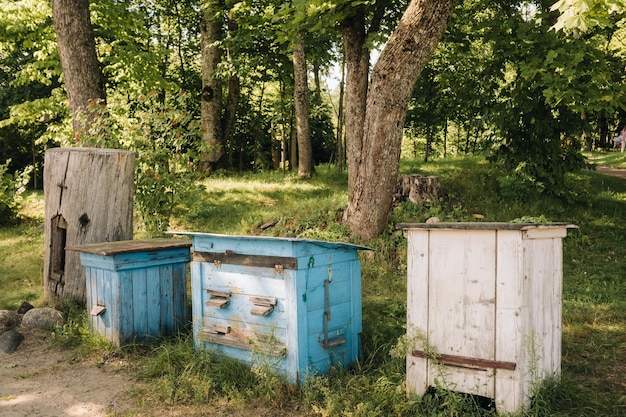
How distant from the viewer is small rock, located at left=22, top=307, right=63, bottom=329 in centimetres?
709

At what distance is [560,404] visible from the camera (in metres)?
4.48

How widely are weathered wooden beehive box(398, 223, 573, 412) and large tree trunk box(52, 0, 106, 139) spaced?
23.3 ft

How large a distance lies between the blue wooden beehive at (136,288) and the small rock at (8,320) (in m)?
1.23

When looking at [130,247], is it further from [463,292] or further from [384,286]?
[384,286]

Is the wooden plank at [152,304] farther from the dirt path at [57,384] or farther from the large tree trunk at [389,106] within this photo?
the large tree trunk at [389,106]

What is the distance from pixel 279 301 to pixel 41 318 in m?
3.59

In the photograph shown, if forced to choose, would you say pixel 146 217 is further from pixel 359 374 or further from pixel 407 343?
pixel 407 343

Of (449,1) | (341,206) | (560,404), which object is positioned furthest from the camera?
(341,206)

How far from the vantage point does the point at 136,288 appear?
637cm

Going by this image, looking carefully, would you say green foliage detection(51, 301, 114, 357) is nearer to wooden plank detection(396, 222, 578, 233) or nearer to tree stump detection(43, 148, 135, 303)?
tree stump detection(43, 148, 135, 303)

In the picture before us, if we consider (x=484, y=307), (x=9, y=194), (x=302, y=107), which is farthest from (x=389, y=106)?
(x=9, y=194)

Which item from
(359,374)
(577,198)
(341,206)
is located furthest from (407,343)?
(577,198)

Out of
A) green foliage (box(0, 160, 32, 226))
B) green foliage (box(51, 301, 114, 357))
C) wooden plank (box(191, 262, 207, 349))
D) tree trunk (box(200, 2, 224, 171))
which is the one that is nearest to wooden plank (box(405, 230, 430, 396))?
wooden plank (box(191, 262, 207, 349))

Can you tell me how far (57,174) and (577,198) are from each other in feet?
34.1
